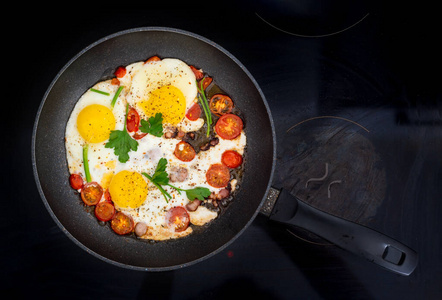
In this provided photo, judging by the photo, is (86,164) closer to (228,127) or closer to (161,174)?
(161,174)

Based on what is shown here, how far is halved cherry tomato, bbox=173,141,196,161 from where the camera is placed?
2127 millimetres

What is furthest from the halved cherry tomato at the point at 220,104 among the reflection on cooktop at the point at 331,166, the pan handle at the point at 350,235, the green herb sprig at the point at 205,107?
the pan handle at the point at 350,235

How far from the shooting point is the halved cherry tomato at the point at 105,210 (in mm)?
2123

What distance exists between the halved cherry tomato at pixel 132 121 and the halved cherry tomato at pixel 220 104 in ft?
1.38

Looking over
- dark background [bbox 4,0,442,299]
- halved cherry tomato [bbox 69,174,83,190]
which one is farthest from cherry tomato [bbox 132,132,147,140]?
dark background [bbox 4,0,442,299]

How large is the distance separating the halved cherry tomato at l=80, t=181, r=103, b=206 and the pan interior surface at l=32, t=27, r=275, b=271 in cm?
11

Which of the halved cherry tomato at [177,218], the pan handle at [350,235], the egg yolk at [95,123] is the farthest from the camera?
the halved cherry tomato at [177,218]

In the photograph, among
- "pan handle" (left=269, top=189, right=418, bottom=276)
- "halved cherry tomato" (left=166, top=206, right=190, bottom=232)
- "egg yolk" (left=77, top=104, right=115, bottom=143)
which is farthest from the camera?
"halved cherry tomato" (left=166, top=206, right=190, bottom=232)

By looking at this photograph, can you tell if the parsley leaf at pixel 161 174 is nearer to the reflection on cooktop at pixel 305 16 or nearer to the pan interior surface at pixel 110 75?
the pan interior surface at pixel 110 75

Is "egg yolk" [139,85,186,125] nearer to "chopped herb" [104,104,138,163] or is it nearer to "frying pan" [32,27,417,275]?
"chopped herb" [104,104,138,163]

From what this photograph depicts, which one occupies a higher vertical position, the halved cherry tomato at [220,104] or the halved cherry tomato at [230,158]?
the halved cherry tomato at [220,104]

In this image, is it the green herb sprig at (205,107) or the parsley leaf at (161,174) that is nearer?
the parsley leaf at (161,174)

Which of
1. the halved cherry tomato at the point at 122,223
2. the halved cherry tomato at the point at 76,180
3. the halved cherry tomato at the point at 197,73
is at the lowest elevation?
the halved cherry tomato at the point at 122,223

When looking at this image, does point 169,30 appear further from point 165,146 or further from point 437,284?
point 437,284
